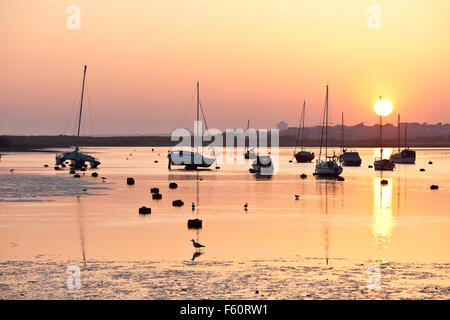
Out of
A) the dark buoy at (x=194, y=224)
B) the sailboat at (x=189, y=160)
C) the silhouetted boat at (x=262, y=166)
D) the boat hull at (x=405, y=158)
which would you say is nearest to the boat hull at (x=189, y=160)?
the sailboat at (x=189, y=160)

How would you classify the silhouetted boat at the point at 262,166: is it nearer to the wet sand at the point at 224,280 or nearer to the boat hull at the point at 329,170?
the boat hull at the point at 329,170

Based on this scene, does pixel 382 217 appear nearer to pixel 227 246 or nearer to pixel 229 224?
pixel 229 224

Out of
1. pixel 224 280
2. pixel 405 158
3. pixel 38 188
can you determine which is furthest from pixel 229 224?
pixel 405 158

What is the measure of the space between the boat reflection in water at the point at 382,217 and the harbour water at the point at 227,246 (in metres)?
0.07

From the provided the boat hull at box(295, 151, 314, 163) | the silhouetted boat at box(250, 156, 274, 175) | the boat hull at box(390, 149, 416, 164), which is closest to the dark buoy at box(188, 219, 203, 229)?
the silhouetted boat at box(250, 156, 274, 175)

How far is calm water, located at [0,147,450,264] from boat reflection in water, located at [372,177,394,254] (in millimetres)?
59

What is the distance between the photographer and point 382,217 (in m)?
43.1

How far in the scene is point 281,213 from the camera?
45.1 metres

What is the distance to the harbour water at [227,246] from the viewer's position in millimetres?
20250

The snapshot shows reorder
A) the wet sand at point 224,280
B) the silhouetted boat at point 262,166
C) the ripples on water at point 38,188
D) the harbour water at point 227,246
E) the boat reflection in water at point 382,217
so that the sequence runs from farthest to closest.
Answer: the silhouetted boat at point 262,166 < the ripples on water at point 38,188 < the boat reflection in water at point 382,217 < the harbour water at point 227,246 < the wet sand at point 224,280

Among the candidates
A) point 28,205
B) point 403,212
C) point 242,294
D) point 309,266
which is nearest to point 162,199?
point 28,205

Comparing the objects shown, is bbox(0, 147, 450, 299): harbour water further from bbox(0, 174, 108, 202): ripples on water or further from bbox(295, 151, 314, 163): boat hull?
bbox(295, 151, 314, 163): boat hull
